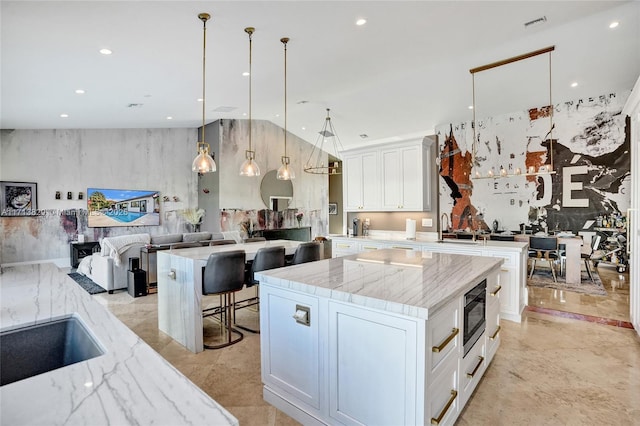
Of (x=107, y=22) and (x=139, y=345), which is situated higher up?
(x=107, y=22)

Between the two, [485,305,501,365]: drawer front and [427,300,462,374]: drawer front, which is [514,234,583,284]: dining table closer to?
[485,305,501,365]: drawer front

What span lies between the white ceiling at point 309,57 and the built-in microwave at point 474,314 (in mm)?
2801

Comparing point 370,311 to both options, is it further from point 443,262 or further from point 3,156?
point 3,156

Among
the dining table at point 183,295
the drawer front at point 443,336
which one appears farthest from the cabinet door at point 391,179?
the drawer front at point 443,336

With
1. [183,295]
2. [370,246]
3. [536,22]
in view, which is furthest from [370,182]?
[183,295]

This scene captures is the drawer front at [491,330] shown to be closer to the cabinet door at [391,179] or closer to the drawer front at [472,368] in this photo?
the drawer front at [472,368]

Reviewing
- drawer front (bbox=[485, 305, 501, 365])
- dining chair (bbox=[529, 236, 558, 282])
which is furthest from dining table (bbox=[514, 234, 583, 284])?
drawer front (bbox=[485, 305, 501, 365])

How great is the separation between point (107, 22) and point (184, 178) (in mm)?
6066

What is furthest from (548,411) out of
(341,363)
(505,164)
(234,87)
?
(505,164)

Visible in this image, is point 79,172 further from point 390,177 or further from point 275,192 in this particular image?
point 390,177

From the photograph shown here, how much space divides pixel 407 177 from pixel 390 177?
29 centimetres

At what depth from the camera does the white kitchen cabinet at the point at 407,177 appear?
4.96 m

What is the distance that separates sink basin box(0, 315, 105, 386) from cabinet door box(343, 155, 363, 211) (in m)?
4.75

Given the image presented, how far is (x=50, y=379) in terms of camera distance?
83 cm
